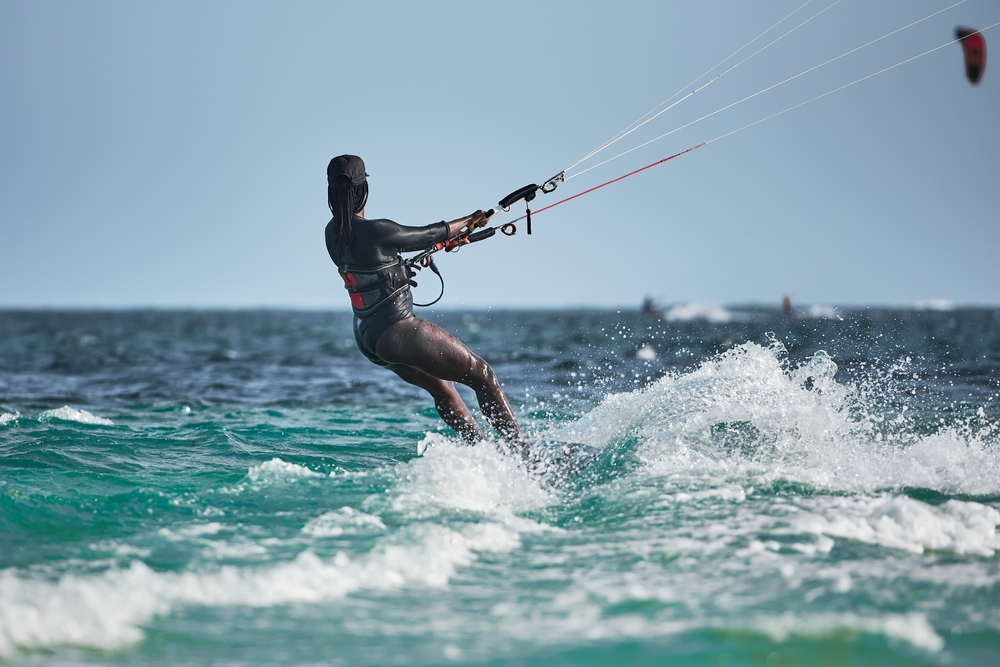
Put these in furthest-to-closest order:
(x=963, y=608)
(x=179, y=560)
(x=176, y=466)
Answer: (x=176, y=466)
(x=179, y=560)
(x=963, y=608)

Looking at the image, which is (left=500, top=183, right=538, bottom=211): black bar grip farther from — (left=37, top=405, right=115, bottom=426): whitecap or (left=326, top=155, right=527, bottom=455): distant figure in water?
(left=37, top=405, right=115, bottom=426): whitecap

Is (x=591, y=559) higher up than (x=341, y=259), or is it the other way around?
(x=341, y=259)

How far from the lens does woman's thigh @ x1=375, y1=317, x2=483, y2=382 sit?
21.1ft

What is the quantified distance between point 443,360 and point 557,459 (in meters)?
1.23

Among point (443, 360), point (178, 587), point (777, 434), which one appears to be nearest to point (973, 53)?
point (777, 434)

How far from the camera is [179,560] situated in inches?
170

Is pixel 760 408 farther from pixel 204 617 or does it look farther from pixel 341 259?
pixel 204 617

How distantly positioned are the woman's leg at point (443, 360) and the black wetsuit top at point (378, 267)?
0.35 feet

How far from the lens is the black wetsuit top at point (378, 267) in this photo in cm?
624

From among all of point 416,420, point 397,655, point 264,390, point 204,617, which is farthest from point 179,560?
point 264,390

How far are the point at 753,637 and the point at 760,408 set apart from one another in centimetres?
406

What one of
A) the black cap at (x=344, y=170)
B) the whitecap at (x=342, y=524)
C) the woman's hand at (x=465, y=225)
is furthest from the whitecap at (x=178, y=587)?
the black cap at (x=344, y=170)

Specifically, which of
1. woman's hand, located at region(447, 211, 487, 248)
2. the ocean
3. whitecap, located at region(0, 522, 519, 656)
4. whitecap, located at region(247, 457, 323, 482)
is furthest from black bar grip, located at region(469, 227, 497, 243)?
whitecap, located at region(0, 522, 519, 656)

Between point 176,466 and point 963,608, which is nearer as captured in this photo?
point 963,608
